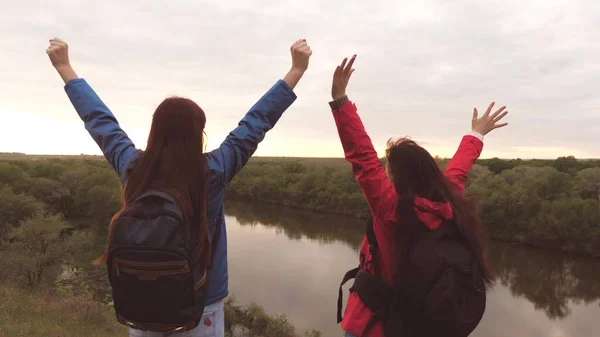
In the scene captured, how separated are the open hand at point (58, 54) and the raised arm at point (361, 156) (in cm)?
113

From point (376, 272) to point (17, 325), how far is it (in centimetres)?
498

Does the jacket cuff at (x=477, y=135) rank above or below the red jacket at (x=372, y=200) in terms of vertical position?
above

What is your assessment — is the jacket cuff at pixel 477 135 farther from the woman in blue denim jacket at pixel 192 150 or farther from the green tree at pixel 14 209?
the green tree at pixel 14 209

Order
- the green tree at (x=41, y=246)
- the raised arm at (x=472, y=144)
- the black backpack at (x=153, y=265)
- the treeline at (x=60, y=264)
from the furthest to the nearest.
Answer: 1. the green tree at (x=41, y=246)
2. the treeline at (x=60, y=264)
3. the raised arm at (x=472, y=144)
4. the black backpack at (x=153, y=265)

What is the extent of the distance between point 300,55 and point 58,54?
1013 mm

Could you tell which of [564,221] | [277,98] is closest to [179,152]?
[277,98]

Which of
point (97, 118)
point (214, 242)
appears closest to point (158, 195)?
point (214, 242)

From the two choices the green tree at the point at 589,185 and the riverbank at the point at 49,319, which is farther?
the green tree at the point at 589,185

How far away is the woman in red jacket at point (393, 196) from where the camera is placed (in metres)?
1.64

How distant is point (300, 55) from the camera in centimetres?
181

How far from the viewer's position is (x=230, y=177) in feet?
5.32

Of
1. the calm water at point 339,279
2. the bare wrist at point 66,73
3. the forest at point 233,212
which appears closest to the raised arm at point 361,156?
the forest at point 233,212

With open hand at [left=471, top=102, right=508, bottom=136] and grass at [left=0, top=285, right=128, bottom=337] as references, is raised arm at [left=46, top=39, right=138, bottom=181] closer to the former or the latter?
open hand at [left=471, top=102, right=508, bottom=136]

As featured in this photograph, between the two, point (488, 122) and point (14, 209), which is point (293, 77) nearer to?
point (488, 122)
